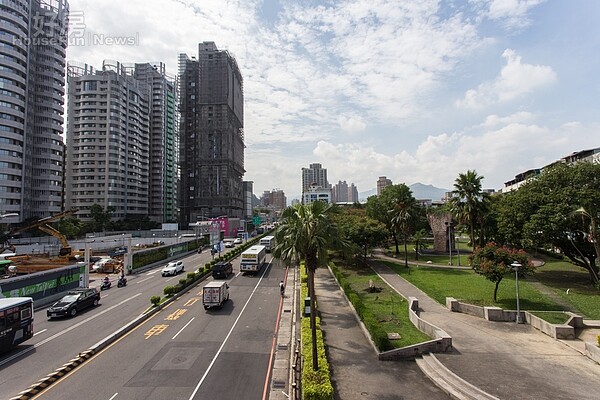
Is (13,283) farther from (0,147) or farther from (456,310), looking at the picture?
(0,147)

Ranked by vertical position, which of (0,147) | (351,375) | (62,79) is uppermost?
(62,79)

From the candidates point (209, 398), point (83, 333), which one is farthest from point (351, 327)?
point (83, 333)

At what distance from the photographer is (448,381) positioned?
1655 centimetres

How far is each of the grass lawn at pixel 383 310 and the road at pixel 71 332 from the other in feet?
26.3

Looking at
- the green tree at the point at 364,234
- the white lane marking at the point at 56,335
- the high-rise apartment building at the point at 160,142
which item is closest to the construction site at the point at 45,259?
the white lane marking at the point at 56,335

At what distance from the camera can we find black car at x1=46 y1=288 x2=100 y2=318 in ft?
89.0

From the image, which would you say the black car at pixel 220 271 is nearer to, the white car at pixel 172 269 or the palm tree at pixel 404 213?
the white car at pixel 172 269

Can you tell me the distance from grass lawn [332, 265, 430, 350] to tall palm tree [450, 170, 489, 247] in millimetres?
18117

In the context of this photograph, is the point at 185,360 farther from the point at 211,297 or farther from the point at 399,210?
the point at 399,210

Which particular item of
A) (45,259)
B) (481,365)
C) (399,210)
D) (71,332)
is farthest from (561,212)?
(45,259)

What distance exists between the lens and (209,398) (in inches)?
586

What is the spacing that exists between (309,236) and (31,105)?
105 metres

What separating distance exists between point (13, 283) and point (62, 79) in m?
90.7

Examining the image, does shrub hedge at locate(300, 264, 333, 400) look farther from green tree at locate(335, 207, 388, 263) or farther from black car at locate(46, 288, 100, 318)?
green tree at locate(335, 207, 388, 263)
